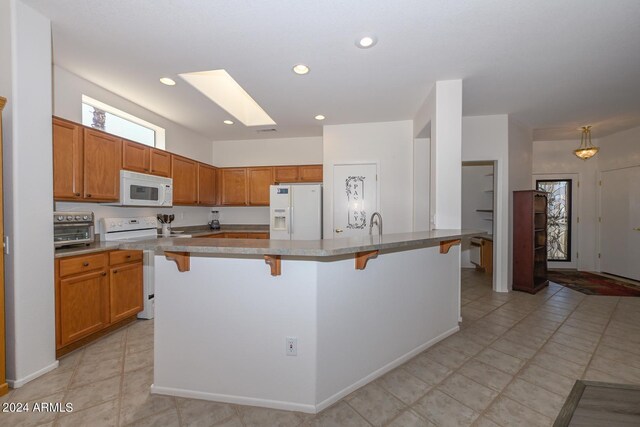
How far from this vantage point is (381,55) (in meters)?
2.57

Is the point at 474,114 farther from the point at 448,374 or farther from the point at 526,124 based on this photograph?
the point at 448,374

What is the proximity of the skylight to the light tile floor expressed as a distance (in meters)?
2.83

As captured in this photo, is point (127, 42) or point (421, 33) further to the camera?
point (127, 42)

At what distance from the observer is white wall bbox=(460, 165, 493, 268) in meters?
6.13

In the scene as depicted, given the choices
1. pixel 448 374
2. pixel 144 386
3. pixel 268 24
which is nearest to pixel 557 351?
pixel 448 374

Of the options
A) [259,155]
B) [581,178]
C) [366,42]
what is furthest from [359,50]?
[581,178]

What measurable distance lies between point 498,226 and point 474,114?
5.81 ft

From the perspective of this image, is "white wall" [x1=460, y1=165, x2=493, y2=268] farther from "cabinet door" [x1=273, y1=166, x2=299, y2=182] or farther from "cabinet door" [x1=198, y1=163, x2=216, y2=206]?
"cabinet door" [x1=198, y1=163, x2=216, y2=206]

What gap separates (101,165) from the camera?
3016 millimetres

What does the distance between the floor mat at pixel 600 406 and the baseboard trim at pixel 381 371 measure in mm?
958

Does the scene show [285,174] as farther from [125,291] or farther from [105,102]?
[125,291]

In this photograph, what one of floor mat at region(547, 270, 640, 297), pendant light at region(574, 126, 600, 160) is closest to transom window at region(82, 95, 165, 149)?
pendant light at region(574, 126, 600, 160)

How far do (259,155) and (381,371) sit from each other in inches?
178

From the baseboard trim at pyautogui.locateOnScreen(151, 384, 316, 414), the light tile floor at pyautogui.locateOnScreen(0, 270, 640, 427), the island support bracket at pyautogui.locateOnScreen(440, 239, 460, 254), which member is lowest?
the light tile floor at pyautogui.locateOnScreen(0, 270, 640, 427)
